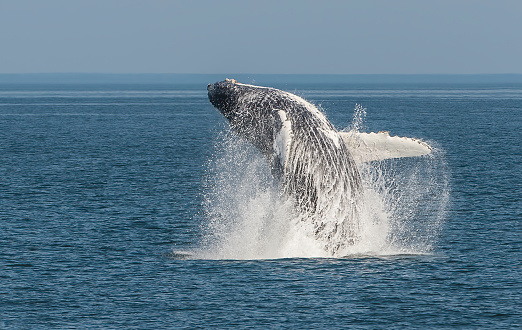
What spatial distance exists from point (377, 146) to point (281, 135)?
11.1 ft

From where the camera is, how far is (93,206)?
1331 inches

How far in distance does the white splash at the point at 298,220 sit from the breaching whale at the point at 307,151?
34 centimetres

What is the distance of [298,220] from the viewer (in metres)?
19.8

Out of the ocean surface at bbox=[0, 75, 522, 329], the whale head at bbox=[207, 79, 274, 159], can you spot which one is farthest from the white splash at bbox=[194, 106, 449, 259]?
the whale head at bbox=[207, 79, 274, 159]

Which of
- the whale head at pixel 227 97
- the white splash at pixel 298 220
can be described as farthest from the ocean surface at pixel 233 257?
the whale head at pixel 227 97

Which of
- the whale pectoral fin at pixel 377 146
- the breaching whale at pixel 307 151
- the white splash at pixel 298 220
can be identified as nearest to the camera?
the breaching whale at pixel 307 151

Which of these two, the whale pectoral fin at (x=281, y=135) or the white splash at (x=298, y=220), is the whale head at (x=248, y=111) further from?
the white splash at (x=298, y=220)

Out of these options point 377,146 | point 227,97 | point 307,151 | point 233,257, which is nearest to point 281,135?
Result: point 307,151

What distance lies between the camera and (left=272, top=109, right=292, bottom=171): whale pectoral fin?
18219 millimetres

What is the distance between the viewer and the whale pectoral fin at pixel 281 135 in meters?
18.2

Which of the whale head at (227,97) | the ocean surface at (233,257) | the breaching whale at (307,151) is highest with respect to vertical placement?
the whale head at (227,97)

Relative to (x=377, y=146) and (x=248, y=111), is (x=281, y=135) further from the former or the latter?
(x=377, y=146)

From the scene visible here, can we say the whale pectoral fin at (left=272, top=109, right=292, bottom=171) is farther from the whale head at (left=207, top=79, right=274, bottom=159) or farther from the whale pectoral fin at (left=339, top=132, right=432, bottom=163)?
the whale pectoral fin at (left=339, top=132, right=432, bottom=163)

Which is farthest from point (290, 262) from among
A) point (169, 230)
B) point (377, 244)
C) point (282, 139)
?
point (169, 230)
